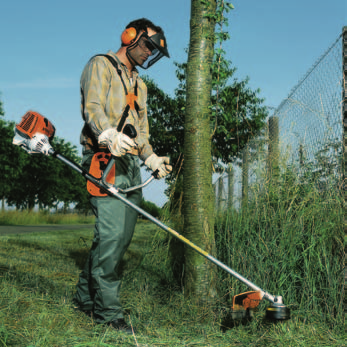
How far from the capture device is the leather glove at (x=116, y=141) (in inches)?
125

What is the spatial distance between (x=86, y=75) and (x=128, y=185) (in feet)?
2.91

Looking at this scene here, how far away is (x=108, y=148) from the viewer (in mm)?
3406

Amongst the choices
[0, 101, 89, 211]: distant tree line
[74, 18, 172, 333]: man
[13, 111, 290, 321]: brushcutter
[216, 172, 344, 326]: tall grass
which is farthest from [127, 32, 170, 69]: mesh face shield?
[0, 101, 89, 211]: distant tree line

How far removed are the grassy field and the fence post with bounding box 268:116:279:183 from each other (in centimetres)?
134

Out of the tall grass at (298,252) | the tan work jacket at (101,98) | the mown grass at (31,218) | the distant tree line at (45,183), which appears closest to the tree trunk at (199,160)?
the tall grass at (298,252)

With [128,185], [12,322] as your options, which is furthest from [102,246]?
[12,322]

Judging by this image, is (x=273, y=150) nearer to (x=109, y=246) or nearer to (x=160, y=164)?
(x=160, y=164)

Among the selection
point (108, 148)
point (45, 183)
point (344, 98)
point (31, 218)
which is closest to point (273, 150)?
point (344, 98)

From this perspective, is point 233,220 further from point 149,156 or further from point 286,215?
point 149,156

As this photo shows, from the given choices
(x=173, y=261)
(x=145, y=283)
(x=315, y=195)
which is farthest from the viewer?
(x=173, y=261)

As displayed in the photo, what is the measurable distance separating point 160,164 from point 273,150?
1.89 metres

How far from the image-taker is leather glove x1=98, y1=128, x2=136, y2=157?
3.18 meters

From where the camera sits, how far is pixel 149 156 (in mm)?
3896

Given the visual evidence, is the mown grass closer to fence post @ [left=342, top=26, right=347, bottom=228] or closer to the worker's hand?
the worker's hand
